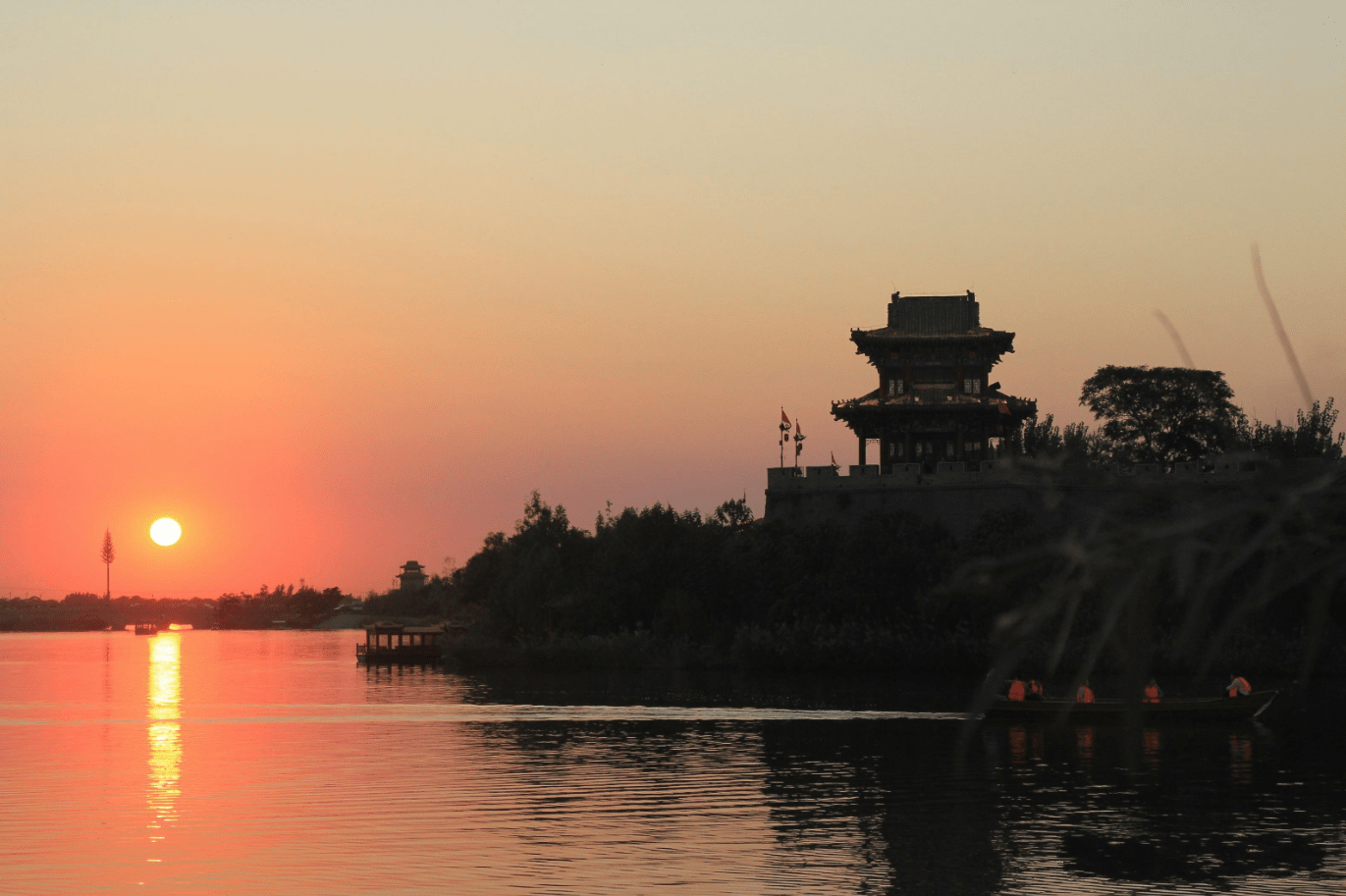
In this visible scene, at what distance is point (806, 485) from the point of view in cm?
8731

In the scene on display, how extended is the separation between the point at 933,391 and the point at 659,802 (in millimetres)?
58977

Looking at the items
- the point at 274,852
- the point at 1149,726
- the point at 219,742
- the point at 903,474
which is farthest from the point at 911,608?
the point at 274,852

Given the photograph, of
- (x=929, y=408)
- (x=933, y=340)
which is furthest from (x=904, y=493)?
(x=933, y=340)

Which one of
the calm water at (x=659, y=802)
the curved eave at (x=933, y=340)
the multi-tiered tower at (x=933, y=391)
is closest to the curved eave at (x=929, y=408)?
the multi-tiered tower at (x=933, y=391)

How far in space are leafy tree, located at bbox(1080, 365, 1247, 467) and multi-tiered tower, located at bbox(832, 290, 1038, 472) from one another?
746cm

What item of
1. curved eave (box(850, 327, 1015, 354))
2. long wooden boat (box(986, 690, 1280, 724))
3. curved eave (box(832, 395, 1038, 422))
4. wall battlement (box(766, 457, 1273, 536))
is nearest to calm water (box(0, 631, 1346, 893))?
long wooden boat (box(986, 690, 1280, 724))

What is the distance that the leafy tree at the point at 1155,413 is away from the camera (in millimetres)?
92438

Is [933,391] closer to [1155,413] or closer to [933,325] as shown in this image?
[933,325]

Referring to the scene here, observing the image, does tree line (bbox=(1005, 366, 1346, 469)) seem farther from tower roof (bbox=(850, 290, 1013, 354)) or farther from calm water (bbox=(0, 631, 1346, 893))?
calm water (bbox=(0, 631, 1346, 893))

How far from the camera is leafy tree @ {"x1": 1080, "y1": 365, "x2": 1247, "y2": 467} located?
303 ft

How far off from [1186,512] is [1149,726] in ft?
181

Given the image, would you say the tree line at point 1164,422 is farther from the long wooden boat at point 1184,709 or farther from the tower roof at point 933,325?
the long wooden boat at point 1184,709

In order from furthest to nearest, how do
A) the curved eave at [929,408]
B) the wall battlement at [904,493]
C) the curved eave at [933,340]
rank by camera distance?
the curved eave at [933,340] → the curved eave at [929,408] → the wall battlement at [904,493]

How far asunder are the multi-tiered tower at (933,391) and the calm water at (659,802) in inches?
1057
